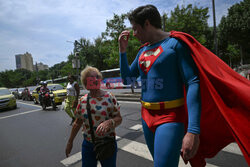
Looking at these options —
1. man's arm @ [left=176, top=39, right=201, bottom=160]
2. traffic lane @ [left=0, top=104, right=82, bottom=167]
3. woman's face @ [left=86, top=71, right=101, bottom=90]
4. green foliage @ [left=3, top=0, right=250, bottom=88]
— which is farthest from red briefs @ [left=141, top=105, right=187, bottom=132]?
green foliage @ [left=3, top=0, right=250, bottom=88]

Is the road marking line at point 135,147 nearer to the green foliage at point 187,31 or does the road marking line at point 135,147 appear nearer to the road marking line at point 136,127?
the road marking line at point 136,127

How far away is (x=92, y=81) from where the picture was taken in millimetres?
1821

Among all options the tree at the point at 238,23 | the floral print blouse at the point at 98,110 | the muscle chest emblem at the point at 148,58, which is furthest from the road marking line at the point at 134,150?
the tree at the point at 238,23

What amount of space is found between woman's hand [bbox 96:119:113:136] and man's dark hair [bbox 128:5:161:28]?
1.03 metres

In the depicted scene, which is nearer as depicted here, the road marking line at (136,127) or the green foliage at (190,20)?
the road marking line at (136,127)

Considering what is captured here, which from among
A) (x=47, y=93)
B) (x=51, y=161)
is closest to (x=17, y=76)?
(x=47, y=93)

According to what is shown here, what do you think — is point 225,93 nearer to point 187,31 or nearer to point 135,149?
point 135,149

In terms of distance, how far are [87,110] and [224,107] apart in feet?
4.25

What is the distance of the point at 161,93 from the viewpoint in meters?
1.38

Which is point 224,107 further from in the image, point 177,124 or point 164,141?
point 164,141

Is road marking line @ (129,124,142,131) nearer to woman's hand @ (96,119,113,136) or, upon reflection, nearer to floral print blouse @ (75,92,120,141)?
floral print blouse @ (75,92,120,141)

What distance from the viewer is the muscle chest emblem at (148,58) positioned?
1425 millimetres

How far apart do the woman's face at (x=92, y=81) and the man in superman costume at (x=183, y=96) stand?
0.56m

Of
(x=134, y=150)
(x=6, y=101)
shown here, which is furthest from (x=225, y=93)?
(x=6, y=101)
